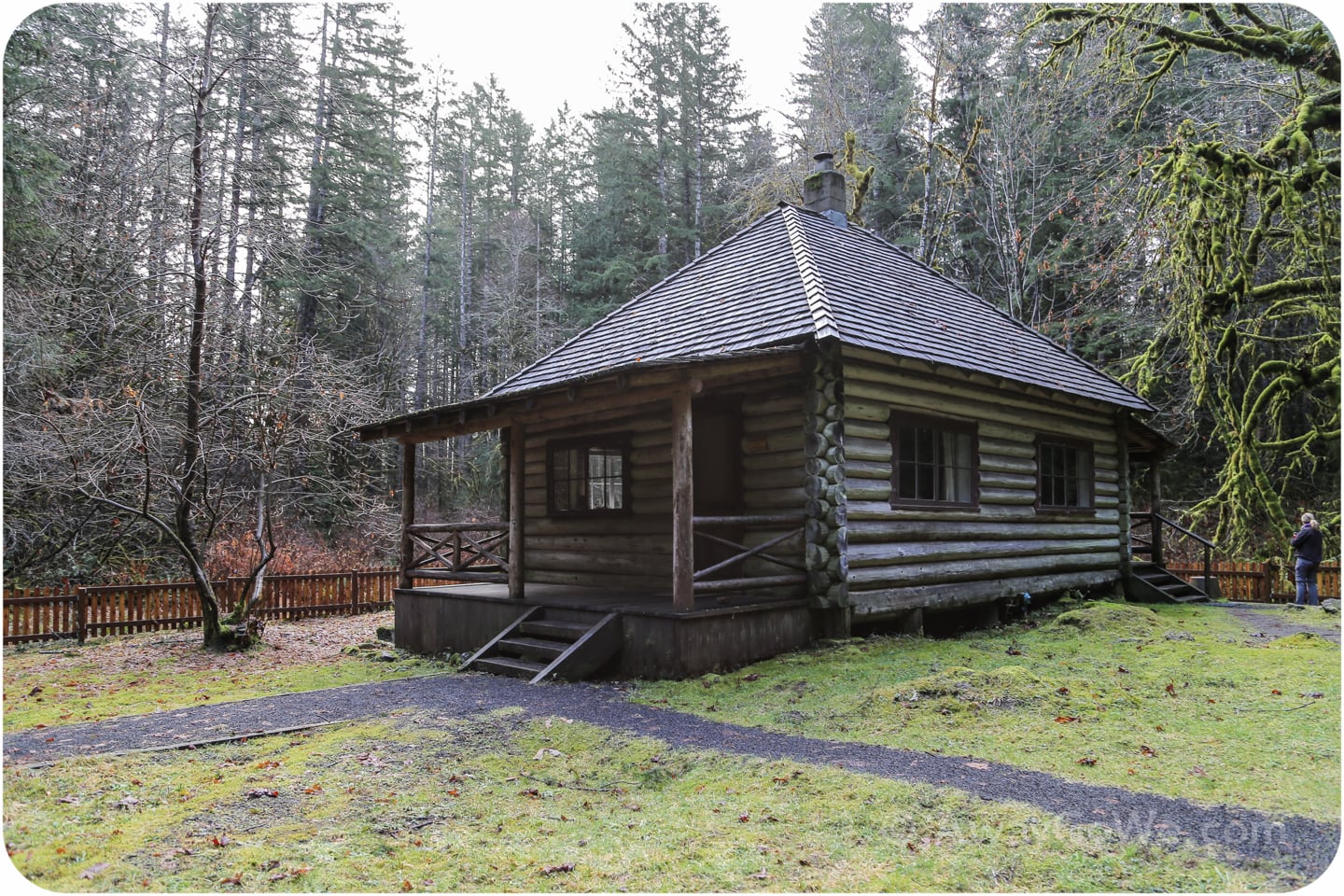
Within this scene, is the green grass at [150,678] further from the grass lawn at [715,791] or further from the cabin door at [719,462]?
the cabin door at [719,462]

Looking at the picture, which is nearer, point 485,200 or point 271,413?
point 271,413

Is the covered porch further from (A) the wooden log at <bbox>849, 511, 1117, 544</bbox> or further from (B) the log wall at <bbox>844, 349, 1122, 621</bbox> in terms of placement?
(A) the wooden log at <bbox>849, 511, 1117, 544</bbox>

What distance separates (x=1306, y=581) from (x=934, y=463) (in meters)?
8.30

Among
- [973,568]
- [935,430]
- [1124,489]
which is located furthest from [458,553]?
[1124,489]

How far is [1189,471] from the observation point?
2128 centimetres

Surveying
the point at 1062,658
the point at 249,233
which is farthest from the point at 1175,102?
the point at 249,233

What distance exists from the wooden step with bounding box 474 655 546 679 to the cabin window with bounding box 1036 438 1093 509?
8.38 metres

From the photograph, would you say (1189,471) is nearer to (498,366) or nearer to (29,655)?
(498,366)

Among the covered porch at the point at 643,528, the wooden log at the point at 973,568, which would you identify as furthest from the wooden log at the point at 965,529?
the covered porch at the point at 643,528

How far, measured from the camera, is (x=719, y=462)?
34.0 feet

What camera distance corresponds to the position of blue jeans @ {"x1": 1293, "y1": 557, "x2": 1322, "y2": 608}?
46.9 ft

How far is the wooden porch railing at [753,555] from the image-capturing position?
8586 millimetres

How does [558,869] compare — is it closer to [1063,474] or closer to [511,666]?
[511,666]

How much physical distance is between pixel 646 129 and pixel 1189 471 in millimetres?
Result: 19683
